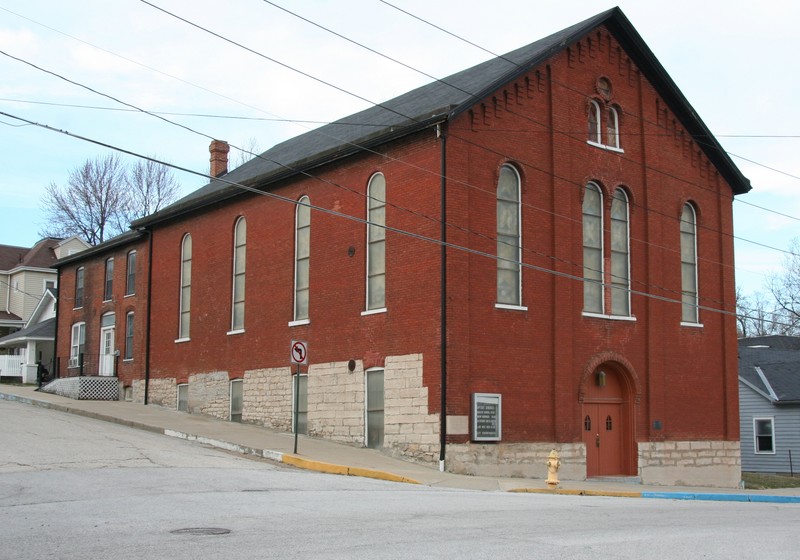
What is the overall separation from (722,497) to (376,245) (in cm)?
1043

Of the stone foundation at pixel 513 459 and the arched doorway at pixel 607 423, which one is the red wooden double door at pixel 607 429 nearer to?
the arched doorway at pixel 607 423

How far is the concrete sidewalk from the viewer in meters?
19.5

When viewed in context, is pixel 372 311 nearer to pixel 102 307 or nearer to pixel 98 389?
pixel 98 389

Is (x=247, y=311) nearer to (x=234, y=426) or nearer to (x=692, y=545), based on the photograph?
(x=234, y=426)

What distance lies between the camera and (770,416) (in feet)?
124

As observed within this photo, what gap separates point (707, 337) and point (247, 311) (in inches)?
559

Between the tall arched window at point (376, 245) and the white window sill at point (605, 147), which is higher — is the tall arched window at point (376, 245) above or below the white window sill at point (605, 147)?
below

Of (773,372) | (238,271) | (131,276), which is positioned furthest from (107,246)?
(773,372)

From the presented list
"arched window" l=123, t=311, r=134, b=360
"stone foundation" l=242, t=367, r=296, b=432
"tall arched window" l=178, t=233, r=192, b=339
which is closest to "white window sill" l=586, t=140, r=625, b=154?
"stone foundation" l=242, t=367, r=296, b=432

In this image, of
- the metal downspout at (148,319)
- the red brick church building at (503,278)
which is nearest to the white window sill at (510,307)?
the red brick church building at (503,278)

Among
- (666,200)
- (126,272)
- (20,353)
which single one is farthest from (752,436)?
(20,353)

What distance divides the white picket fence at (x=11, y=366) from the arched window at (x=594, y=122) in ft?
117

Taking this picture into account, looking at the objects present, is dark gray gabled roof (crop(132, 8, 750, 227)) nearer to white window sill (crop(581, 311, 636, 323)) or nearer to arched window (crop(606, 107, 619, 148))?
arched window (crop(606, 107, 619, 148))

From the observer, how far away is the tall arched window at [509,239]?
908 inches
